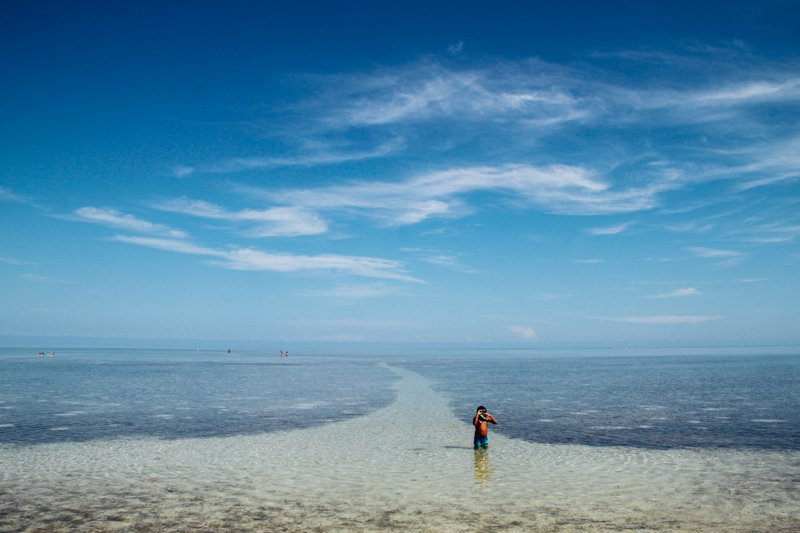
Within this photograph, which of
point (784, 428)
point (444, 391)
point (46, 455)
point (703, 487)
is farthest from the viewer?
point (444, 391)

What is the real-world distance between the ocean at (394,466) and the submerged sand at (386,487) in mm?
69

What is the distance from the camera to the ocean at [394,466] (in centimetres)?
1411

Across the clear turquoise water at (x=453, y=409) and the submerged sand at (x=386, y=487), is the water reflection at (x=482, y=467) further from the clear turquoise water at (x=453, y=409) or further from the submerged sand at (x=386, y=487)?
the clear turquoise water at (x=453, y=409)

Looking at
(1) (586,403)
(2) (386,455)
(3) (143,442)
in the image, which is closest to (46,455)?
(3) (143,442)

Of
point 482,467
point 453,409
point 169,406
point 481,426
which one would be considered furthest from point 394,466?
point 169,406

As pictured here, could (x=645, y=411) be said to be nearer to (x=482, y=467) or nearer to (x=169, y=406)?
(x=482, y=467)

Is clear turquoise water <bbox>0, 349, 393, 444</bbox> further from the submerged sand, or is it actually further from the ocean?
the submerged sand

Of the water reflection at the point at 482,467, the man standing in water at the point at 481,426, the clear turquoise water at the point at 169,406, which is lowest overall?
the clear turquoise water at the point at 169,406

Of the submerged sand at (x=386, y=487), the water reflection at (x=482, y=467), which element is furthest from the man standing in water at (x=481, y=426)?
the submerged sand at (x=386, y=487)

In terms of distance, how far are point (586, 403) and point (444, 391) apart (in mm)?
13672

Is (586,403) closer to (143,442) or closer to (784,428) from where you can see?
(784,428)

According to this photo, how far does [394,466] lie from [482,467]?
311cm

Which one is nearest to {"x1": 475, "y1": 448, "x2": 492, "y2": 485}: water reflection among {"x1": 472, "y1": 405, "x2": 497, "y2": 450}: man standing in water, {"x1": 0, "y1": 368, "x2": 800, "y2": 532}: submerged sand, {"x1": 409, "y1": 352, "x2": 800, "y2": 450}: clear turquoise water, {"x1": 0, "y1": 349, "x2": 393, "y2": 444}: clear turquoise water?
{"x1": 0, "y1": 368, "x2": 800, "y2": 532}: submerged sand

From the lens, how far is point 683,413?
115ft
